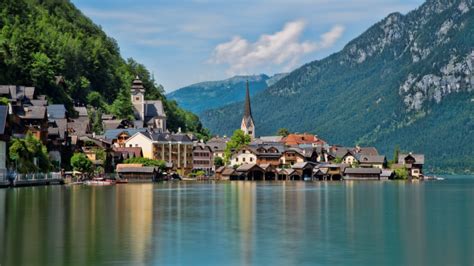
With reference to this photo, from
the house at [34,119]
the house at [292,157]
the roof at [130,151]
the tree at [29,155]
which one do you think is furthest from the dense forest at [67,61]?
the house at [292,157]

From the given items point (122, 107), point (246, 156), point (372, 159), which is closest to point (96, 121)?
point (122, 107)

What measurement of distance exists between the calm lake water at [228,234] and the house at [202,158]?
286 feet

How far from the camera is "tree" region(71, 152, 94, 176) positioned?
106031 mm

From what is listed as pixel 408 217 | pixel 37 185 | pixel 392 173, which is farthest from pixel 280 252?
pixel 392 173

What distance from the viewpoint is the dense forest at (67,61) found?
4724 inches

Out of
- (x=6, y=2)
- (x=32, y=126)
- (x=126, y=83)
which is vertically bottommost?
(x=32, y=126)

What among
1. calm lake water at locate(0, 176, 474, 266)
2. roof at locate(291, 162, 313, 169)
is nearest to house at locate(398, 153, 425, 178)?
roof at locate(291, 162, 313, 169)

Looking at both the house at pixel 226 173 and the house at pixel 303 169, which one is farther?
the house at pixel 303 169

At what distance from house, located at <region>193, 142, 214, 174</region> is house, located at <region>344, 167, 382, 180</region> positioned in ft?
72.2

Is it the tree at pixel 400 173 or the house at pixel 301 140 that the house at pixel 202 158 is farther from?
the house at pixel 301 140

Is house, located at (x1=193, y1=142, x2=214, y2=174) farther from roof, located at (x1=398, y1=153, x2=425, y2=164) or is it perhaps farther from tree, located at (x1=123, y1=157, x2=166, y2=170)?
roof, located at (x1=398, y1=153, x2=425, y2=164)

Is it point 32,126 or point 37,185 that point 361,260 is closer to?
point 37,185

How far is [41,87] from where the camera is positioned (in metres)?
122

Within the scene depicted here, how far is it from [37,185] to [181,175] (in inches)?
2219
